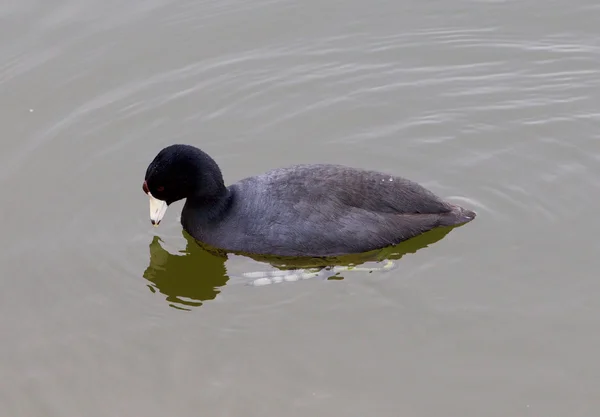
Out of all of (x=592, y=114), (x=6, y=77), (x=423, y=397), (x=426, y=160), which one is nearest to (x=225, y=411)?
(x=423, y=397)

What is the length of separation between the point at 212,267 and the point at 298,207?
3.65 feet

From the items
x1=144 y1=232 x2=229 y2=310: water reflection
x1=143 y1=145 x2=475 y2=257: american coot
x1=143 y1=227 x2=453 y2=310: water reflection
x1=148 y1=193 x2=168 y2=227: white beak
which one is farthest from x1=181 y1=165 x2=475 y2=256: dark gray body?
x1=148 y1=193 x2=168 y2=227: white beak

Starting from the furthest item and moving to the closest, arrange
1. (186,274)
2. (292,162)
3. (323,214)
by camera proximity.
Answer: (292,162) → (186,274) → (323,214)

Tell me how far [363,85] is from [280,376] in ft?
16.1

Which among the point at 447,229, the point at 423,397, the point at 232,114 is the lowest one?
the point at 423,397

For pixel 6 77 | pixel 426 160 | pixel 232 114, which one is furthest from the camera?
pixel 6 77

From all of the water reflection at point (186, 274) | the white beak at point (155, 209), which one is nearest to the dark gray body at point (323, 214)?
the water reflection at point (186, 274)

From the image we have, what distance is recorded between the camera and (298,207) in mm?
8859

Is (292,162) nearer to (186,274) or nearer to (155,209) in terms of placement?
(155,209)

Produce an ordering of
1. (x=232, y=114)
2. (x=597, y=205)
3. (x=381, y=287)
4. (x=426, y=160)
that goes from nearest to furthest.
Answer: (x=381, y=287) < (x=597, y=205) < (x=426, y=160) < (x=232, y=114)

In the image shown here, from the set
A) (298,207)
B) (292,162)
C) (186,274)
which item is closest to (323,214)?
(298,207)

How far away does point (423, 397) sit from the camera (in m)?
7.30

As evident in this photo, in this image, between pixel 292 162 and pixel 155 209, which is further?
pixel 292 162

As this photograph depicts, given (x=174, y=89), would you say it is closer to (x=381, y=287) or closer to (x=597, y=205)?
(x=381, y=287)
